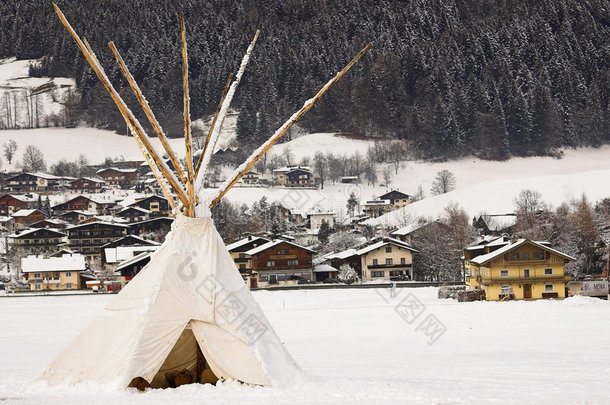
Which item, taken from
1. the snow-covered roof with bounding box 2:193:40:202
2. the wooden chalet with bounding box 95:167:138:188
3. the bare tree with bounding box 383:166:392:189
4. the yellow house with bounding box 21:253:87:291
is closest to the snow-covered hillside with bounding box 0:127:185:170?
the wooden chalet with bounding box 95:167:138:188

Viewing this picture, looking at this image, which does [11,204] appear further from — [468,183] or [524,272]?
[524,272]

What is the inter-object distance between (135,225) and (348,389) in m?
61.0

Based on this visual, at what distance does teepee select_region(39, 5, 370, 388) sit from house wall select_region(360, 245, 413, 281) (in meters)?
38.1

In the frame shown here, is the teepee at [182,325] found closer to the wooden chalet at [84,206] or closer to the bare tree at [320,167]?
the wooden chalet at [84,206]

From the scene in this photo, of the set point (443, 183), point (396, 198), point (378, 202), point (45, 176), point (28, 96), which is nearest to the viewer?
point (378, 202)

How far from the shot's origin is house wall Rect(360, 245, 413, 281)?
48.1 m

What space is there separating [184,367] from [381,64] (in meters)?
129

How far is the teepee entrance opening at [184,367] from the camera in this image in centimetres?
1018

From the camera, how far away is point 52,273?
152ft

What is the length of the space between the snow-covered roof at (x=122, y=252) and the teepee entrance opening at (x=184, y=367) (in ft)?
133

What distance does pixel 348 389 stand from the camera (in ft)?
30.2

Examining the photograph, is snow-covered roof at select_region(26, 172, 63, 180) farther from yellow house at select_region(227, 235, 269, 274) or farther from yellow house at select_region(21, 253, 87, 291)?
yellow house at select_region(227, 235, 269, 274)

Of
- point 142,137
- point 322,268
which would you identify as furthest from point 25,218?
point 142,137

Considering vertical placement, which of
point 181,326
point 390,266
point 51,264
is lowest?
point 390,266
